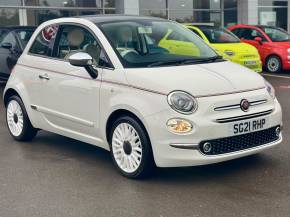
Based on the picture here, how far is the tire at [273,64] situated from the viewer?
15.1 m

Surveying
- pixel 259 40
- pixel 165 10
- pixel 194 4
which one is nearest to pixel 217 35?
pixel 259 40

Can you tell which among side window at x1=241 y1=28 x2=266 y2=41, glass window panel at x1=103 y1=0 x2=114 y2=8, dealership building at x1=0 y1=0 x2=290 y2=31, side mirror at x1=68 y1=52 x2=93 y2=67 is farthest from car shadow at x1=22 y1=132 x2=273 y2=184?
glass window panel at x1=103 y1=0 x2=114 y2=8

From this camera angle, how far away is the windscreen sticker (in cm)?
652

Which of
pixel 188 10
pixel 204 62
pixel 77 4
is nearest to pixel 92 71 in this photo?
pixel 204 62

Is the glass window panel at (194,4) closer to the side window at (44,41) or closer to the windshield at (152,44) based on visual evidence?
the side window at (44,41)

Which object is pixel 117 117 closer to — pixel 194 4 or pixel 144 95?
pixel 144 95

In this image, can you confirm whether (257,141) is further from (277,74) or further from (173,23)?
(277,74)

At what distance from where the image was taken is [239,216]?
14.1ft

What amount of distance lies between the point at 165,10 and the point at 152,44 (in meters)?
20.0

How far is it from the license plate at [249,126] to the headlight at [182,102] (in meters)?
0.43

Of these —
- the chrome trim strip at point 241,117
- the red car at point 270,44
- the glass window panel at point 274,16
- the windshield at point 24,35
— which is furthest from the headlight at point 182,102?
the glass window panel at point 274,16

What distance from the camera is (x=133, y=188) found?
5070mm

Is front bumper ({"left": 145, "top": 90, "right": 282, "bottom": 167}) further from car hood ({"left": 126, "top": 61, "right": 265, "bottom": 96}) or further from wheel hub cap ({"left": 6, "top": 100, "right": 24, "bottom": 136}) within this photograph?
wheel hub cap ({"left": 6, "top": 100, "right": 24, "bottom": 136})

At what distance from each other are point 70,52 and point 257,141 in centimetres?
238
